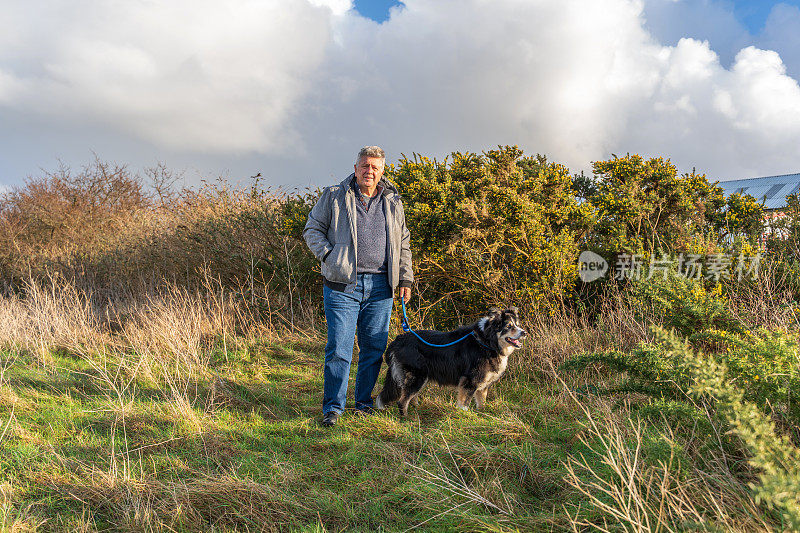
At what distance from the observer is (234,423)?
4426 mm

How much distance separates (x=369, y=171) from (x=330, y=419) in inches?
86.5

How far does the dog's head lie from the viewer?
446cm

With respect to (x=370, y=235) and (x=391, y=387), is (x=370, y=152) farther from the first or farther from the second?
(x=391, y=387)

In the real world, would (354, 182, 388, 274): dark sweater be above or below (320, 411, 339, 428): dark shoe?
above

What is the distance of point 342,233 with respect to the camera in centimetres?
435

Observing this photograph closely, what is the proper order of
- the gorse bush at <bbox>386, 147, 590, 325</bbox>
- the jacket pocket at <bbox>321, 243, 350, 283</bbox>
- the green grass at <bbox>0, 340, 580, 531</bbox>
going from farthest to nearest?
the gorse bush at <bbox>386, 147, 590, 325</bbox> < the jacket pocket at <bbox>321, 243, 350, 283</bbox> < the green grass at <bbox>0, 340, 580, 531</bbox>

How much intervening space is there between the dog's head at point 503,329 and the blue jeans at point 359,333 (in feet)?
3.06

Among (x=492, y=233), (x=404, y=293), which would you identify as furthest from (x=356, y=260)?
(x=492, y=233)

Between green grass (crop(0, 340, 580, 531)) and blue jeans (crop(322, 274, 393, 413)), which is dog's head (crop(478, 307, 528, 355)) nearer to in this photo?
green grass (crop(0, 340, 580, 531))

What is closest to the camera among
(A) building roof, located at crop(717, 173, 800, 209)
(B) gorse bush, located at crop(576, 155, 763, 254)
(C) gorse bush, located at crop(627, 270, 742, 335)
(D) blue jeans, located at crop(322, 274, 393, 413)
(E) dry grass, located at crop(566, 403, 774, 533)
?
(E) dry grass, located at crop(566, 403, 774, 533)

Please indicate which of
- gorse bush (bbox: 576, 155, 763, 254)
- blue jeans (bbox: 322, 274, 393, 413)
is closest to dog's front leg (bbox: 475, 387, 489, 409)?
blue jeans (bbox: 322, 274, 393, 413)

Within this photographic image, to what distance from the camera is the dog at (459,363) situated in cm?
458

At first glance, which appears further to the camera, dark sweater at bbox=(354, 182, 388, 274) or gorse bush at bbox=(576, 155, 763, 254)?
gorse bush at bbox=(576, 155, 763, 254)

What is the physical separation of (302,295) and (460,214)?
336cm
